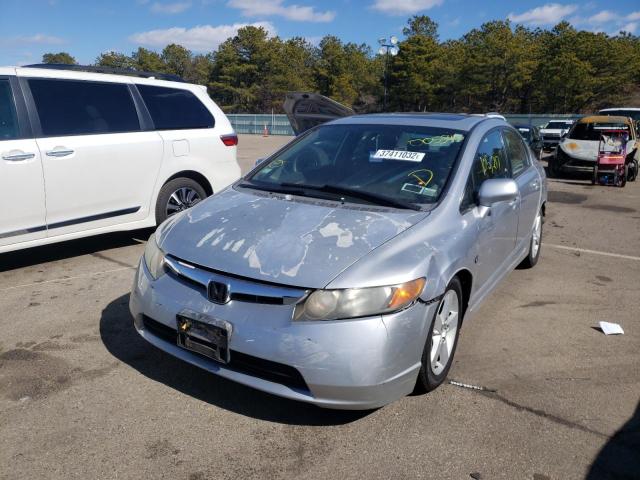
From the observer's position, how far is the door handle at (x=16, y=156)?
4.52 meters

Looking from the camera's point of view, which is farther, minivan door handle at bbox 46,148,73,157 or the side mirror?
minivan door handle at bbox 46,148,73,157

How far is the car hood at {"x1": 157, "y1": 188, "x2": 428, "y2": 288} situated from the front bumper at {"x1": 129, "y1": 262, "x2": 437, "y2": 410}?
0.65 feet

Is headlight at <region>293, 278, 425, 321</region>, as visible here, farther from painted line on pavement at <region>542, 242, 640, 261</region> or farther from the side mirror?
painted line on pavement at <region>542, 242, 640, 261</region>

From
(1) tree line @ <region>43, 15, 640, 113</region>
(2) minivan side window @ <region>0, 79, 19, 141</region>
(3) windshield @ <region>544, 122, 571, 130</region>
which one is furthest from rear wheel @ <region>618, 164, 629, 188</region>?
(1) tree line @ <region>43, 15, 640, 113</region>

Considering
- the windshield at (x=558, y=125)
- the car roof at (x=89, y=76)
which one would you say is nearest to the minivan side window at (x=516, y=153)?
the car roof at (x=89, y=76)

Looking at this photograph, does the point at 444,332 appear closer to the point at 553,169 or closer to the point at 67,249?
the point at 67,249

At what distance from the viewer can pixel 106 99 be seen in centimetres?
539

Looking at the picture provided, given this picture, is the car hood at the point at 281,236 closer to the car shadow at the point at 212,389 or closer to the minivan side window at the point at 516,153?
the car shadow at the point at 212,389

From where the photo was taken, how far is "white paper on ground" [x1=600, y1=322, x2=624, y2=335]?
3.98 meters

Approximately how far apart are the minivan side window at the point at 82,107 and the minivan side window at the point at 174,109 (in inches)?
9.1

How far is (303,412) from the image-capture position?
284 cm

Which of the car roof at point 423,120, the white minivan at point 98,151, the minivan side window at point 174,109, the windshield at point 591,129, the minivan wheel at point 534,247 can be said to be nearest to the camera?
the car roof at point 423,120

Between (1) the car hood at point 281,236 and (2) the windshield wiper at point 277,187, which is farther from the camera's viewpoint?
(2) the windshield wiper at point 277,187

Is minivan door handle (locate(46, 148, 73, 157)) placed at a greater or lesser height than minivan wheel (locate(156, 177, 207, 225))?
greater
